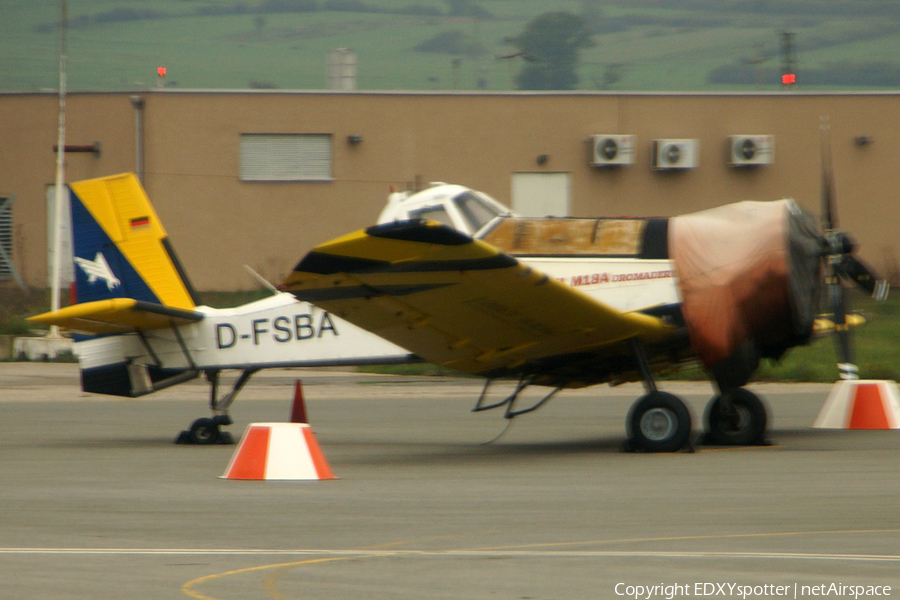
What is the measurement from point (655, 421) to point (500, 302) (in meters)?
2.02

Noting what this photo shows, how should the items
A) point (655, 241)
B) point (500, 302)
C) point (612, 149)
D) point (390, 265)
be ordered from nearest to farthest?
point (390, 265)
point (500, 302)
point (655, 241)
point (612, 149)

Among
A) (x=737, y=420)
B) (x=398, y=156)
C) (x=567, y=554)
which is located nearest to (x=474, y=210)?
(x=737, y=420)

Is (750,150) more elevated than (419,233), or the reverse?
(750,150)

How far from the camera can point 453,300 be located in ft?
31.5

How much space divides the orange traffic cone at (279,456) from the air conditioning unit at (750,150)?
25.4 m

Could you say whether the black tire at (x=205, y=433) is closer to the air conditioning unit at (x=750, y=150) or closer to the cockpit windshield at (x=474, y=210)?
the cockpit windshield at (x=474, y=210)

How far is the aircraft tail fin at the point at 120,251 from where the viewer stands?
41.8 feet

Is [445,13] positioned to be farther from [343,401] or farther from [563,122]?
[343,401]

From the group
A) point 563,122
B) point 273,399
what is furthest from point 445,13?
point 273,399

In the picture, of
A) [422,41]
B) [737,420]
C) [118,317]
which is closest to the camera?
[737,420]

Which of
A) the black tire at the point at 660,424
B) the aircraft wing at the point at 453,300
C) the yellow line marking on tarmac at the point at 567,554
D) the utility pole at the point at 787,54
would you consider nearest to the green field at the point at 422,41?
the utility pole at the point at 787,54

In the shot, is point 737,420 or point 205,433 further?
point 205,433

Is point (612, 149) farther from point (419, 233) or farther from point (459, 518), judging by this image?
point (459, 518)

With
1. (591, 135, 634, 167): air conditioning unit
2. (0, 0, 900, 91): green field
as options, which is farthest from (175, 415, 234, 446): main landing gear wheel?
(591, 135, 634, 167): air conditioning unit
